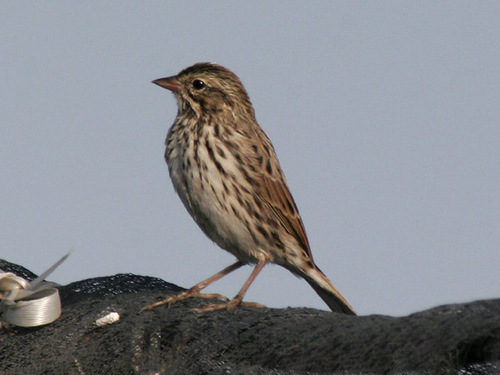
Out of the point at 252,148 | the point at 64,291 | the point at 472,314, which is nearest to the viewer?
the point at 472,314

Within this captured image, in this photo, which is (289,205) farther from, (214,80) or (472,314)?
(472,314)

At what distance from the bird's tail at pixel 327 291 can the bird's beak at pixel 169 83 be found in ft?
5.35

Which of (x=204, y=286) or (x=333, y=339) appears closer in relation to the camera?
(x=333, y=339)

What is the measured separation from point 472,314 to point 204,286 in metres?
3.01

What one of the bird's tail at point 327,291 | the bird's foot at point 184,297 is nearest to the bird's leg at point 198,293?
the bird's foot at point 184,297

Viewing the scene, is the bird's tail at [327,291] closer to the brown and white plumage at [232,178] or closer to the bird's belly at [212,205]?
the brown and white plumage at [232,178]

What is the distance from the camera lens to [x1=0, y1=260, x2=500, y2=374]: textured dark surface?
8.51 ft

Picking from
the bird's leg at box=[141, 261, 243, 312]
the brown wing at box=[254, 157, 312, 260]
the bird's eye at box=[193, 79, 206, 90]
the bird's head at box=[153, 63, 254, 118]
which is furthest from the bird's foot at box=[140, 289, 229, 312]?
the bird's eye at box=[193, 79, 206, 90]

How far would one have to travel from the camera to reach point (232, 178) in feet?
19.6

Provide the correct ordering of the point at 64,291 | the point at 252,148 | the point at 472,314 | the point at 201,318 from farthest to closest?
1. the point at 252,148
2. the point at 64,291
3. the point at 201,318
4. the point at 472,314

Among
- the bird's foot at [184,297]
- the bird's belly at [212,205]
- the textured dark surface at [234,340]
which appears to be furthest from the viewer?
the bird's belly at [212,205]

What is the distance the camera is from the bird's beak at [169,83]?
21.2ft

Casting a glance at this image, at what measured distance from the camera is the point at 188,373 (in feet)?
11.4

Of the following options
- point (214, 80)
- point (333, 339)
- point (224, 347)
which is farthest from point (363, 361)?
point (214, 80)
